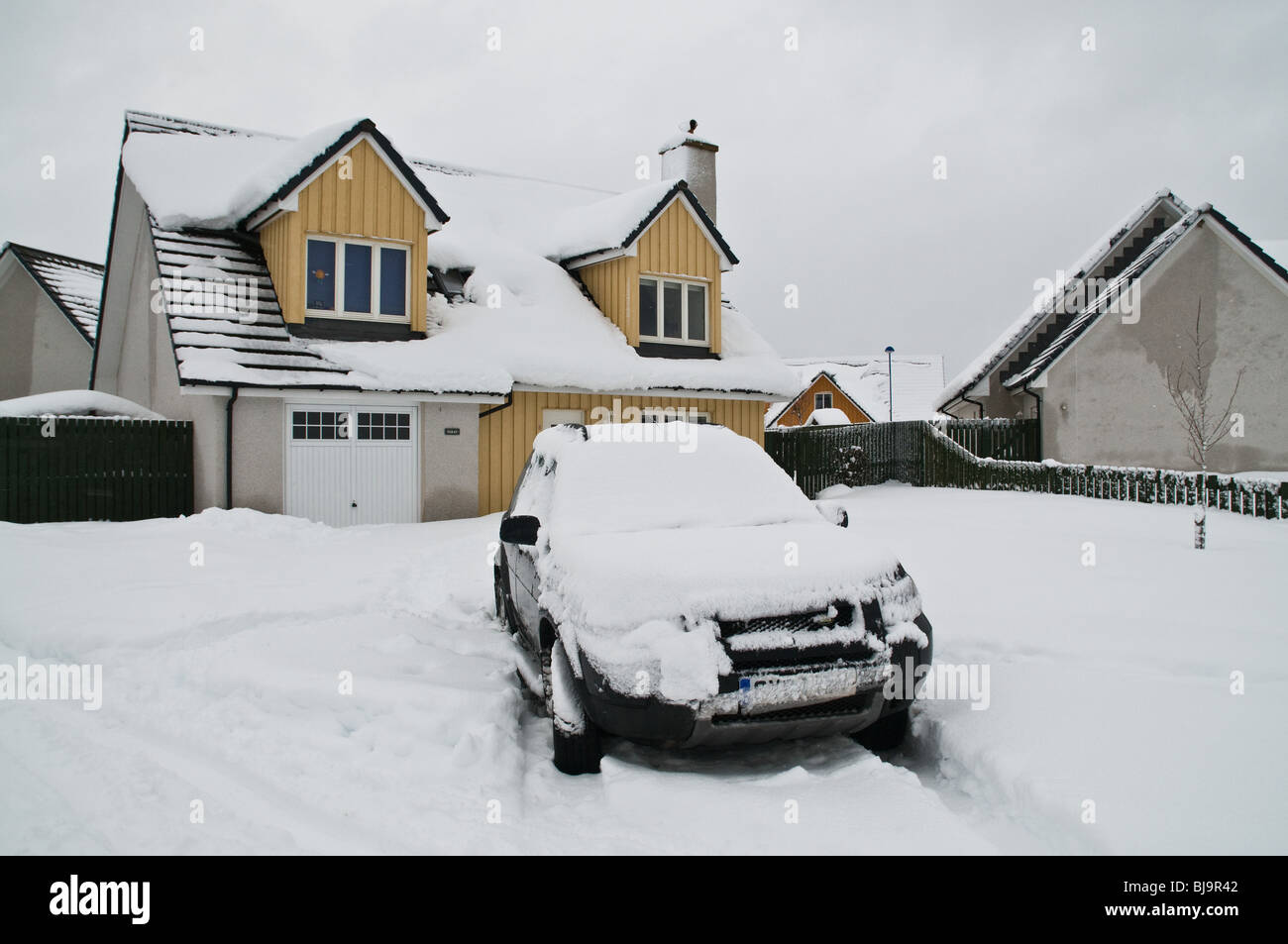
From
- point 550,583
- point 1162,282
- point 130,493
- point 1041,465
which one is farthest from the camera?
point 1162,282

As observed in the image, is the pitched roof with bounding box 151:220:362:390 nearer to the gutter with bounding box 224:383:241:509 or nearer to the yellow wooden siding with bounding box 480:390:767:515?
the gutter with bounding box 224:383:241:509

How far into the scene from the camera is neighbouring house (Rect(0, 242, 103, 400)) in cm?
2273

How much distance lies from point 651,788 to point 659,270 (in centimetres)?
1526

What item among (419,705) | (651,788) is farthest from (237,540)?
(651,788)

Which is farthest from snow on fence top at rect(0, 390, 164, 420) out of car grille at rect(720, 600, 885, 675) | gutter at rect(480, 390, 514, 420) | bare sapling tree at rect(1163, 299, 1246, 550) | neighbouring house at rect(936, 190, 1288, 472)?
bare sapling tree at rect(1163, 299, 1246, 550)

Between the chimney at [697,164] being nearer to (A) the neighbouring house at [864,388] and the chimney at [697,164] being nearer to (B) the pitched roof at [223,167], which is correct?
(B) the pitched roof at [223,167]

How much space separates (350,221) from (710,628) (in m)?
12.9

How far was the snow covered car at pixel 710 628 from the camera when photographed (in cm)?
414

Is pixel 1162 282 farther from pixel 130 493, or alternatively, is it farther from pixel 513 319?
pixel 130 493

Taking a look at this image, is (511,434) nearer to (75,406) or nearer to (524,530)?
(75,406)

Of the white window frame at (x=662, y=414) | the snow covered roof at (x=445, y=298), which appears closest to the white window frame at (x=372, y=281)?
the snow covered roof at (x=445, y=298)

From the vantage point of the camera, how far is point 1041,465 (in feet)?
52.6

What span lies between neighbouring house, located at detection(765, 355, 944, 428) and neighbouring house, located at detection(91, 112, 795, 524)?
35.1 metres

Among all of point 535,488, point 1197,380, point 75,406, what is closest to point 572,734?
point 535,488
